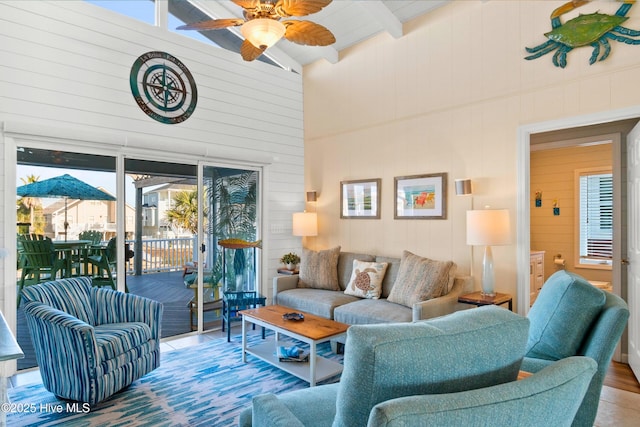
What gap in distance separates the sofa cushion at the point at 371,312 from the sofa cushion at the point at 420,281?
11 centimetres

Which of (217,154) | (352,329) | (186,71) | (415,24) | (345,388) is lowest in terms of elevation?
(345,388)

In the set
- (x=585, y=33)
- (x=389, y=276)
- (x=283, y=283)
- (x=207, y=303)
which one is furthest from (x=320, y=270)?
(x=585, y=33)

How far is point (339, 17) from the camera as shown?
4.70 meters

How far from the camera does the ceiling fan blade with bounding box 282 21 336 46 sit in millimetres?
2863

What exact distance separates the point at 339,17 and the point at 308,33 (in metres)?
2.07

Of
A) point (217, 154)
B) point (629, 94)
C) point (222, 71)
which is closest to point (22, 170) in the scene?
point (217, 154)

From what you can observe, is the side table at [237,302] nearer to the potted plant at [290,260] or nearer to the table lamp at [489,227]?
the potted plant at [290,260]

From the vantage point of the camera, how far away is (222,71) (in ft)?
15.8

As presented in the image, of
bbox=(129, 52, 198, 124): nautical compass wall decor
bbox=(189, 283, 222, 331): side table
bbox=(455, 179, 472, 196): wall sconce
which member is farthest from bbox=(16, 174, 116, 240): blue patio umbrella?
bbox=(455, 179, 472, 196): wall sconce

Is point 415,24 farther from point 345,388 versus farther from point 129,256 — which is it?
point 345,388

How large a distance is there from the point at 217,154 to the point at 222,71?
107 centimetres

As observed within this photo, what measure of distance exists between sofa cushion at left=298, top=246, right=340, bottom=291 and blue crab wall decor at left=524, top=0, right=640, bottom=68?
3.00 meters

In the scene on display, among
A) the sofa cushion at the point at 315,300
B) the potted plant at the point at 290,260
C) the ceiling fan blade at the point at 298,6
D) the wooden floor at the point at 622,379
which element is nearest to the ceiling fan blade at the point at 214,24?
the ceiling fan blade at the point at 298,6

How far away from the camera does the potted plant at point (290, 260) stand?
17.3ft
